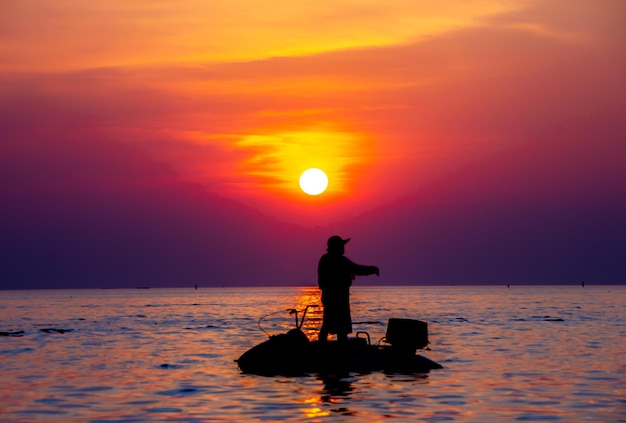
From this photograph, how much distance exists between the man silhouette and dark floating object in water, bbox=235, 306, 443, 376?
Result: 2.02ft

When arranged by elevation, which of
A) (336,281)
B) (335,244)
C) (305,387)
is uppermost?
(335,244)

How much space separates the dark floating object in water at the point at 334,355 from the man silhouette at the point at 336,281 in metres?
0.62

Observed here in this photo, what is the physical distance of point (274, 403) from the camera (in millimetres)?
19172

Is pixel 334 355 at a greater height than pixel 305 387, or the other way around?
pixel 334 355

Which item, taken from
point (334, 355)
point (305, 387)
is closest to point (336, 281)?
point (334, 355)

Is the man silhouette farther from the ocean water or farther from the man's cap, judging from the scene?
the ocean water

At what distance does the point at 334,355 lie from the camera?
78.1 ft

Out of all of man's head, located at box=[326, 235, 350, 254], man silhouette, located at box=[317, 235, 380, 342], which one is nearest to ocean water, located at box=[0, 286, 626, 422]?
man silhouette, located at box=[317, 235, 380, 342]

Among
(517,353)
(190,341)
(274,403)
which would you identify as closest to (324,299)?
(274,403)

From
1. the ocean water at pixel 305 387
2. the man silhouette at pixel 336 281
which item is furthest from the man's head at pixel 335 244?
the ocean water at pixel 305 387

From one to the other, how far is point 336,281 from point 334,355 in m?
1.88

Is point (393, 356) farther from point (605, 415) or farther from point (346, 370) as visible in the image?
point (605, 415)

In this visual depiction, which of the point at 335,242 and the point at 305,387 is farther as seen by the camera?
the point at 335,242

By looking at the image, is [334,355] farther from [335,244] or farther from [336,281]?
[335,244]
